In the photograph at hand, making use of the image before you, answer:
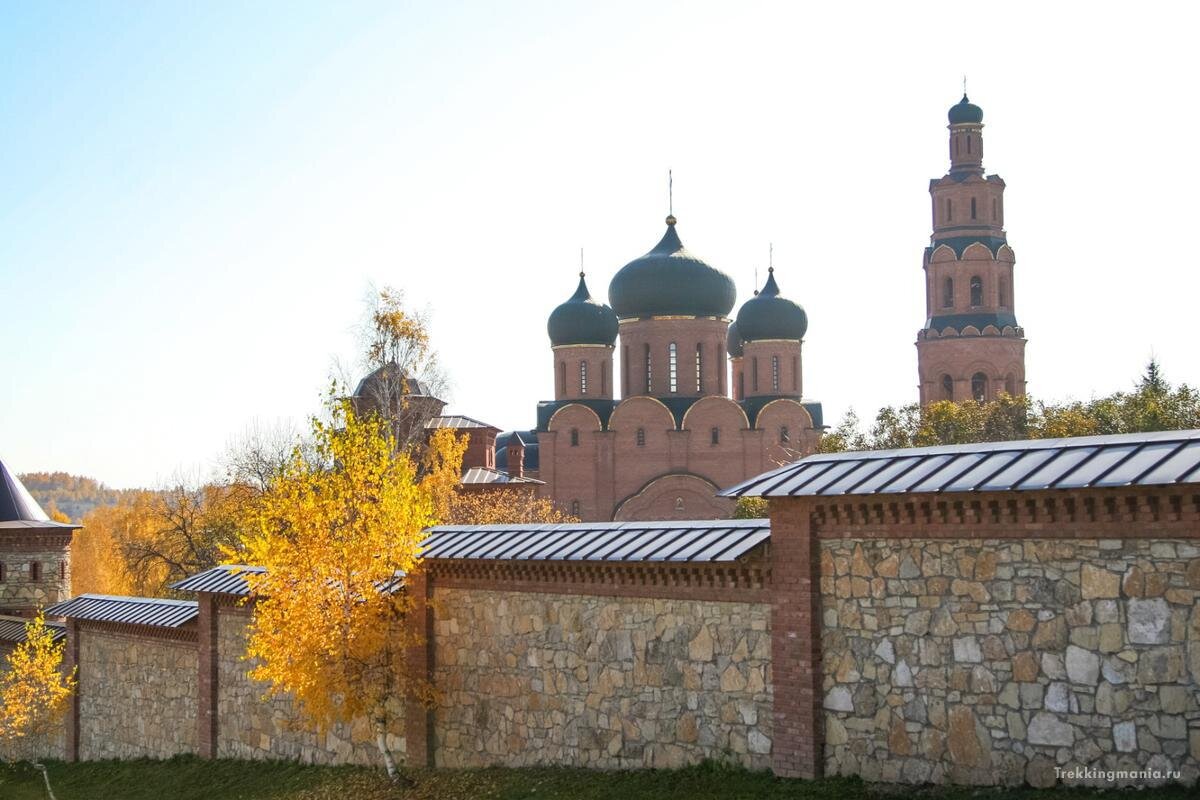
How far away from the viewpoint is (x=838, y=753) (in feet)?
36.5

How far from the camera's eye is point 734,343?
52.9m

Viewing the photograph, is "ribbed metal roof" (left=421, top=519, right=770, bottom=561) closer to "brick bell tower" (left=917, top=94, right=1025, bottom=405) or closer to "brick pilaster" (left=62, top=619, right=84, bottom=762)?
"brick pilaster" (left=62, top=619, right=84, bottom=762)

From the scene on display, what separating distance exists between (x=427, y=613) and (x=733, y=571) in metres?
4.65

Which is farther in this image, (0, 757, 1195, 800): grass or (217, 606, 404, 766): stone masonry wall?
(217, 606, 404, 766): stone masonry wall

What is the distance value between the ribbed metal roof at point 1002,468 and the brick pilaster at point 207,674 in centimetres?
958

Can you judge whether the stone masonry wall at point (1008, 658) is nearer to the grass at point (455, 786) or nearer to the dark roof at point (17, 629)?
the grass at point (455, 786)

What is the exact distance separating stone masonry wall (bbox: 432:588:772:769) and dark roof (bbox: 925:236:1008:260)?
113 feet

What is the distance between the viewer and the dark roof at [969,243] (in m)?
45.8

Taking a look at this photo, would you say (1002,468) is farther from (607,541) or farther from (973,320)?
(973,320)

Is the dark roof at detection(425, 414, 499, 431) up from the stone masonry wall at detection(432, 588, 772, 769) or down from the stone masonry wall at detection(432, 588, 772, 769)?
up

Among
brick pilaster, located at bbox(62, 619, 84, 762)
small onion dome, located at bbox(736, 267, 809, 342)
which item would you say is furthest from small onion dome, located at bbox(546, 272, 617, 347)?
brick pilaster, located at bbox(62, 619, 84, 762)

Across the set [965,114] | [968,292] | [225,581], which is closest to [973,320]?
[968,292]

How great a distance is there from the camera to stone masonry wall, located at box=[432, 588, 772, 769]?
469 inches

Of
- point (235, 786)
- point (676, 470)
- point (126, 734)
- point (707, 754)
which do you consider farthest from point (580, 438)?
point (707, 754)
